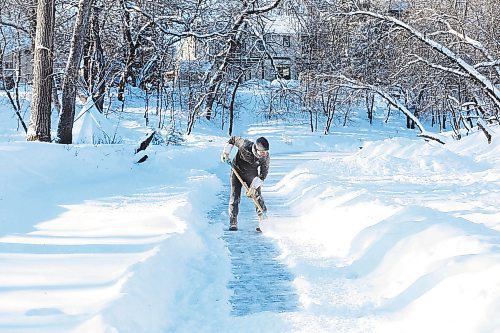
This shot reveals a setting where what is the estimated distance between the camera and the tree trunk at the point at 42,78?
12.9 metres

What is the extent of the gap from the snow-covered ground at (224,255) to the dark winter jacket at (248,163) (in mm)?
861

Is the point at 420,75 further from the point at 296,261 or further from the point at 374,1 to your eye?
the point at 296,261

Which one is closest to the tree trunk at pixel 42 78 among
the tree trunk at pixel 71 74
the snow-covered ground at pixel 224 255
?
the tree trunk at pixel 71 74

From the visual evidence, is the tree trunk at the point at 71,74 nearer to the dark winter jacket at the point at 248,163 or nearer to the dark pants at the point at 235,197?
the dark winter jacket at the point at 248,163

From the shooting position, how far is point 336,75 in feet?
80.6

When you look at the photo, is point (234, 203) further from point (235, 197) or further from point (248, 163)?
point (248, 163)

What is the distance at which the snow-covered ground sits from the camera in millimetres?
4312

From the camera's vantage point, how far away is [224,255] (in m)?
6.96

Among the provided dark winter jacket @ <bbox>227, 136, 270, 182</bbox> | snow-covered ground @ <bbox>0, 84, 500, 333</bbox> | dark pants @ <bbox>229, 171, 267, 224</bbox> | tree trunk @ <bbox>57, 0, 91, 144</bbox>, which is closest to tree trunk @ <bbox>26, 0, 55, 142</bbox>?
tree trunk @ <bbox>57, 0, 91, 144</bbox>

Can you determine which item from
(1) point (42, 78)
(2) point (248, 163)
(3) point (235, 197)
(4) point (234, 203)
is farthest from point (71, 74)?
(4) point (234, 203)

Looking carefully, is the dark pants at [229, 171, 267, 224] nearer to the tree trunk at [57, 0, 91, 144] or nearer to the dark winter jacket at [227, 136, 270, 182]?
the dark winter jacket at [227, 136, 270, 182]

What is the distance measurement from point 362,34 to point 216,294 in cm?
2734

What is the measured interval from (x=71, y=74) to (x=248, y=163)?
6.86 meters

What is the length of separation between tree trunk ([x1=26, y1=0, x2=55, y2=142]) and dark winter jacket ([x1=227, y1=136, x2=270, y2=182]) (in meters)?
6.05
